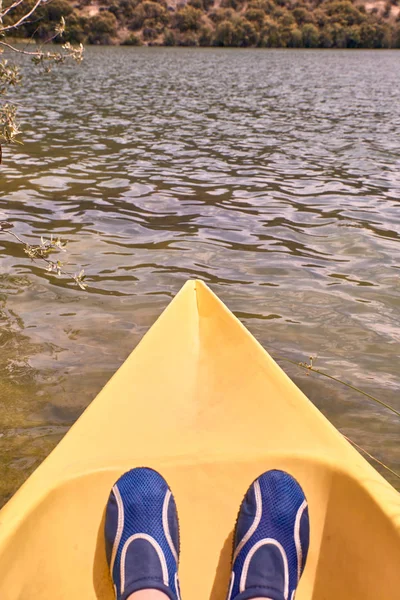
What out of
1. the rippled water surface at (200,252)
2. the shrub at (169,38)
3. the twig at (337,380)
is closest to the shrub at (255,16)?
the shrub at (169,38)

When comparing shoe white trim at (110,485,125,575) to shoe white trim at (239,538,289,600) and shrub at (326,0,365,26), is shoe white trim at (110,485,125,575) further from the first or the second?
shrub at (326,0,365,26)

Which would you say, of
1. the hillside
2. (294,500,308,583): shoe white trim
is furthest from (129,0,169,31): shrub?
(294,500,308,583): shoe white trim

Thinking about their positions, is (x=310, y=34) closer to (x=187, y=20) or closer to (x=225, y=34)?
(x=225, y=34)

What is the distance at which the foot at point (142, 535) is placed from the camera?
188 centimetres

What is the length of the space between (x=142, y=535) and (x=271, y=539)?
0.45 meters

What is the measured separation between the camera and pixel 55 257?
19.0 feet

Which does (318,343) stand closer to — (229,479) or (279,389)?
(279,389)

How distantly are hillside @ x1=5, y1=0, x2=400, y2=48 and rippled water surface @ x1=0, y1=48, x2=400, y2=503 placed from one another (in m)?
60.4

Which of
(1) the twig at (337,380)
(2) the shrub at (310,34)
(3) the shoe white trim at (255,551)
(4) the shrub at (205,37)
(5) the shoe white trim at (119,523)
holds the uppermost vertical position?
(2) the shrub at (310,34)

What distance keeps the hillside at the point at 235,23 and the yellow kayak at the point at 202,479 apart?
68979 mm

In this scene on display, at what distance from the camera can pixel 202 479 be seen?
2.24m

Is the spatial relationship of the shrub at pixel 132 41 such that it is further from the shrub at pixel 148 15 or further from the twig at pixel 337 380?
the twig at pixel 337 380

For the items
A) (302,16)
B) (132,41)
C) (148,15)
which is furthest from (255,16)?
(132,41)

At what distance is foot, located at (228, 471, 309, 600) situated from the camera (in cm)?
191
